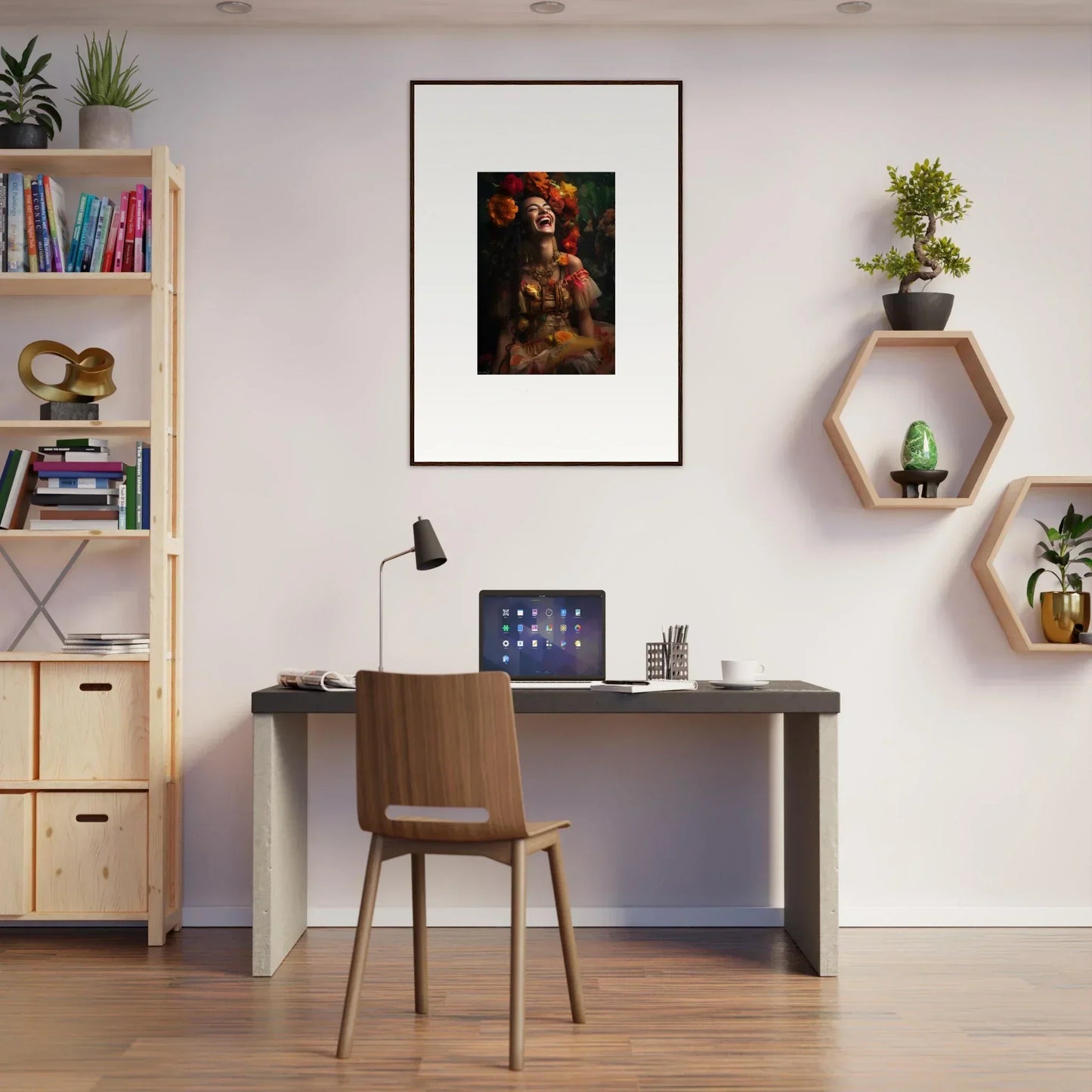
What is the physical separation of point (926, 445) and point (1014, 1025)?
65.9 inches

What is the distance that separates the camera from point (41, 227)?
141 inches

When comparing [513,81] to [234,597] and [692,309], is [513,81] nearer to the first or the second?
[692,309]

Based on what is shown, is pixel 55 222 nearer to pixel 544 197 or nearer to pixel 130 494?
pixel 130 494

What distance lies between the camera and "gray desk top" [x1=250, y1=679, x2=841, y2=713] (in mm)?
3170

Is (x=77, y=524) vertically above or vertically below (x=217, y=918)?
above

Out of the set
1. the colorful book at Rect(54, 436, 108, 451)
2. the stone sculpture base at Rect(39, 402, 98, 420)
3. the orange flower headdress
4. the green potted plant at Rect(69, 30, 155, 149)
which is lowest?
the colorful book at Rect(54, 436, 108, 451)

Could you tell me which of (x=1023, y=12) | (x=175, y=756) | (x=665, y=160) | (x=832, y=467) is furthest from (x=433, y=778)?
(x=1023, y=12)

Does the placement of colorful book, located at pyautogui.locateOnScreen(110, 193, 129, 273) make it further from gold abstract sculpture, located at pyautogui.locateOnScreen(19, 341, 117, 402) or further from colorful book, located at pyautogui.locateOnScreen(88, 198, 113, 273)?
gold abstract sculpture, located at pyautogui.locateOnScreen(19, 341, 117, 402)

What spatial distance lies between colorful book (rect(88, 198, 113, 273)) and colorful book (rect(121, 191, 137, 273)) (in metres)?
0.07

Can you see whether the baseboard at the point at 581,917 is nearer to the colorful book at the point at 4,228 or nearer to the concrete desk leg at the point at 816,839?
the concrete desk leg at the point at 816,839

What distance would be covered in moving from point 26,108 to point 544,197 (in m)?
1.69

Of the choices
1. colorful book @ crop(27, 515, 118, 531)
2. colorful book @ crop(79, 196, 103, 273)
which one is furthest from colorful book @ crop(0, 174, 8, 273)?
colorful book @ crop(27, 515, 118, 531)

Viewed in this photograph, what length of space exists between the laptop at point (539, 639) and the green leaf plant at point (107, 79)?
1.91 m

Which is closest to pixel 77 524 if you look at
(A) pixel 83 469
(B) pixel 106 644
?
(A) pixel 83 469
